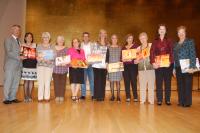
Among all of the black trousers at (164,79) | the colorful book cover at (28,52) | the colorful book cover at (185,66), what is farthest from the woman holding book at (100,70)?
the colorful book cover at (185,66)

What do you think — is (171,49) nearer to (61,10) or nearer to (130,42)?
(130,42)

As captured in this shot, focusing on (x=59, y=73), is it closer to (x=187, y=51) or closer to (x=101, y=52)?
(x=101, y=52)

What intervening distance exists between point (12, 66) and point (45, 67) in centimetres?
77

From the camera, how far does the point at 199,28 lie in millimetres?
15953

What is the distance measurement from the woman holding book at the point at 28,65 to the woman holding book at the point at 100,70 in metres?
1.39

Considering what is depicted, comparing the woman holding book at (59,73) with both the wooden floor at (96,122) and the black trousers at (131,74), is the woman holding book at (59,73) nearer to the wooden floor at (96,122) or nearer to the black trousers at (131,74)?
the black trousers at (131,74)

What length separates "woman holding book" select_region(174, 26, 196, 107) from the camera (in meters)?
6.70

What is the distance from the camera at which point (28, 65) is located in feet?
23.5

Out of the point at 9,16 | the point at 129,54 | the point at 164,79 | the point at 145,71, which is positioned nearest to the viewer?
the point at 164,79

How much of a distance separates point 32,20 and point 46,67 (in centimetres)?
883

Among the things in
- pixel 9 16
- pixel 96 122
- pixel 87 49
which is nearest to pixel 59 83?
pixel 87 49

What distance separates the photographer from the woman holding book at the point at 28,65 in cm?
710

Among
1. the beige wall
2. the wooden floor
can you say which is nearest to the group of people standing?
the wooden floor

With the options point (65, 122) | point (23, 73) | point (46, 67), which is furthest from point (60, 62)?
point (65, 122)
